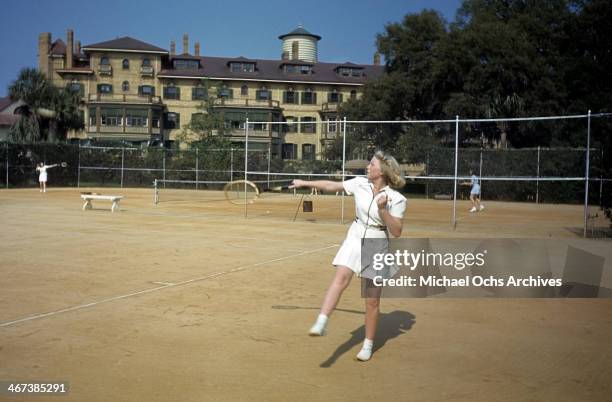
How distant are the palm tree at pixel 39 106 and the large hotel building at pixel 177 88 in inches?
458

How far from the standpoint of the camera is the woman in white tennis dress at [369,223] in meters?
5.51

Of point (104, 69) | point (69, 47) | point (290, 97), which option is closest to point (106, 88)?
point (104, 69)

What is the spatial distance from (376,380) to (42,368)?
113 inches

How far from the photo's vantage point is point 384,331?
6.95 metres

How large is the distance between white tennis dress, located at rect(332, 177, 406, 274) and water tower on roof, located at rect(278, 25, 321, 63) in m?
75.7

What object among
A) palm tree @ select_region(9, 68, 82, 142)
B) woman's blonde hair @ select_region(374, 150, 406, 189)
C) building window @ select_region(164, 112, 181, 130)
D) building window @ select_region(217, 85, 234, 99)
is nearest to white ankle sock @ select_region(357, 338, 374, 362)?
woman's blonde hair @ select_region(374, 150, 406, 189)

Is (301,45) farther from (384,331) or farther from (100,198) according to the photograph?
(384,331)

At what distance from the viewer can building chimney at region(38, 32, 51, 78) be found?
2830 inches

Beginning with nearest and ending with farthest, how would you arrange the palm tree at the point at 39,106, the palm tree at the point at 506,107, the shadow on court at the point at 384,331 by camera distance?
1. the shadow on court at the point at 384,331
2. the palm tree at the point at 506,107
3. the palm tree at the point at 39,106

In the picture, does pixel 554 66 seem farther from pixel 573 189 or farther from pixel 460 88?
pixel 573 189

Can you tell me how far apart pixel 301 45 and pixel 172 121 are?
65.7 feet

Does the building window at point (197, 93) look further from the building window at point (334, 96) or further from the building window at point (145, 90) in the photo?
the building window at point (334, 96)

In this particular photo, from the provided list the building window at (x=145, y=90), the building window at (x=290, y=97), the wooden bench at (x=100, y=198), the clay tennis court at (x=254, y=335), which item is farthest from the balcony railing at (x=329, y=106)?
the clay tennis court at (x=254, y=335)

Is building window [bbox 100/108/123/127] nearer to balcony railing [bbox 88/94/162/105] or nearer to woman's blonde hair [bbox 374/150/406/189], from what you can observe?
balcony railing [bbox 88/94/162/105]
